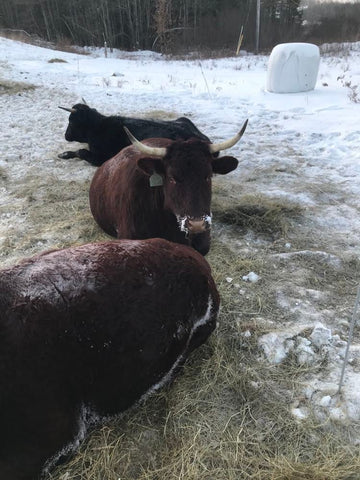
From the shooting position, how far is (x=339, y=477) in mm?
2029

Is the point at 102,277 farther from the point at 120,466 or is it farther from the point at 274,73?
the point at 274,73

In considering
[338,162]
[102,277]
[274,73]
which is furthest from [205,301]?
[274,73]

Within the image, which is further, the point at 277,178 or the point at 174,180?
the point at 277,178

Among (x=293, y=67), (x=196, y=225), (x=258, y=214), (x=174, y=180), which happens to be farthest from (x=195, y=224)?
(x=293, y=67)

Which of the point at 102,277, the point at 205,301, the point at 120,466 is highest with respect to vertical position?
the point at 102,277

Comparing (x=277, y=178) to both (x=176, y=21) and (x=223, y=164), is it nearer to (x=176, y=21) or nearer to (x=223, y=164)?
(x=223, y=164)

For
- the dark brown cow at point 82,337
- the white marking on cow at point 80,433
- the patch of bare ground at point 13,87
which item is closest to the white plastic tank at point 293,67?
the patch of bare ground at point 13,87

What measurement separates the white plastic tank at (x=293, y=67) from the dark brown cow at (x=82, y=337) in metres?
9.58

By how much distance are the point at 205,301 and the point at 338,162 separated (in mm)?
4787

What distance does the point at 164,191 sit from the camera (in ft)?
11.7

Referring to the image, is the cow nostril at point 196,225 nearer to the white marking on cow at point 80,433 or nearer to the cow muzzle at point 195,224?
the cow muzzle at point 195,224

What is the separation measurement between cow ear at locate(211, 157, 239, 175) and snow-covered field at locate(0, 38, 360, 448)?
3.26 feet

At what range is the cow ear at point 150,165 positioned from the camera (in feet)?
11.3

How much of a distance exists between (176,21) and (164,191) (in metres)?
35.2
